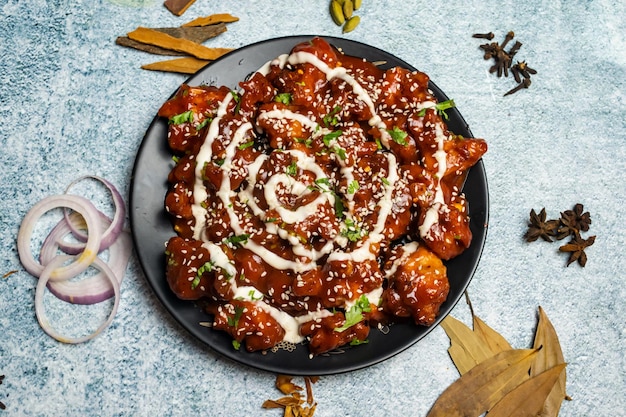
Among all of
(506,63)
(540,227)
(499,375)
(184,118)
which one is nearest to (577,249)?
(540,227)

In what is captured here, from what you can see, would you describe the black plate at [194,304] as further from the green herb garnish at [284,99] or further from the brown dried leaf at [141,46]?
the brown dried leaf at [141,46]

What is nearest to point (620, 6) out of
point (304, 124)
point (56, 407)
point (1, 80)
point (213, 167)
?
point (304, 124)

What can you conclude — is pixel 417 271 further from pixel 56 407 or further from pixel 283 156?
pixel 56 407

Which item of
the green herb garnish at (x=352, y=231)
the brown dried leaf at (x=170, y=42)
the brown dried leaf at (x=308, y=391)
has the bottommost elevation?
the brown dried leaf at (x=308, y=391)

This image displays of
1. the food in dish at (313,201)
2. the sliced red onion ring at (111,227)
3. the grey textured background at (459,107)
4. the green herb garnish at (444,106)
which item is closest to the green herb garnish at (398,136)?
the food in dish at (313,201)

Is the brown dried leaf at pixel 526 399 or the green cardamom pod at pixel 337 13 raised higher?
the green cardamom pod at pixel 337 13

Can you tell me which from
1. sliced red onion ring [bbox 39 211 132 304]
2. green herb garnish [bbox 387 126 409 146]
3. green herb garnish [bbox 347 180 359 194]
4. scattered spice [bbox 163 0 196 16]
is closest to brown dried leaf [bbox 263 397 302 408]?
sliced red onion ring [bbox 39 211 132 304]

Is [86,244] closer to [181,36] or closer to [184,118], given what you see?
[184,118]
